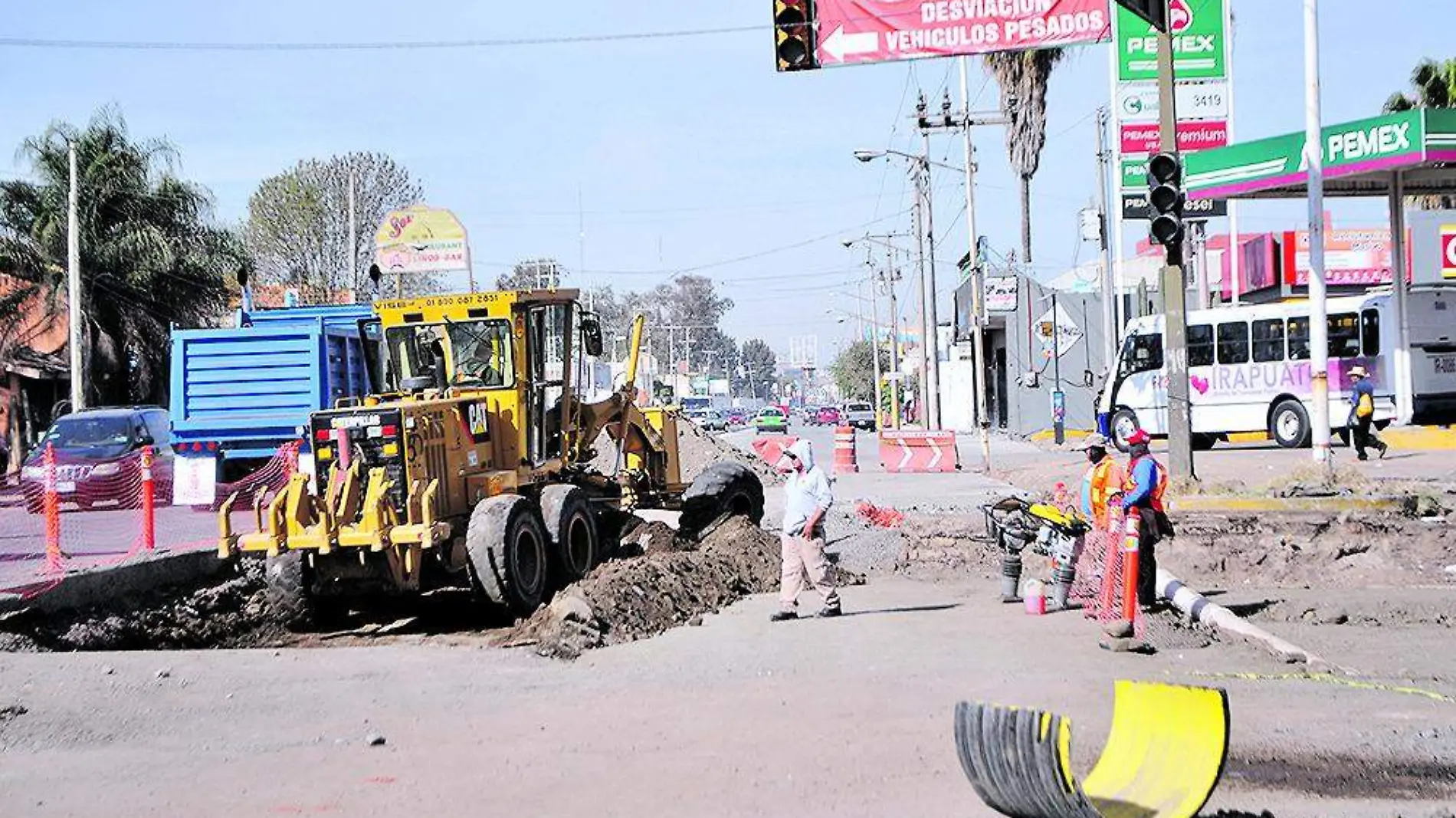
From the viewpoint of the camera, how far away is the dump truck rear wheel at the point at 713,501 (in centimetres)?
1811

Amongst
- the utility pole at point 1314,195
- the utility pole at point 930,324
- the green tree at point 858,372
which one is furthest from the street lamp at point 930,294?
the green tree at point 858,372

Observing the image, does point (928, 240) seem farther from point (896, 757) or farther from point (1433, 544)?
point (896, 757)

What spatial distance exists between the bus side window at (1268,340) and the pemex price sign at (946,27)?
545 inches

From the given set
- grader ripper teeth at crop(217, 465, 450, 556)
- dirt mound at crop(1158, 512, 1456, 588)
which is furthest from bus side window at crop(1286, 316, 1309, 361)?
grader ripper teeth at crop(217, 465, 450, 556)

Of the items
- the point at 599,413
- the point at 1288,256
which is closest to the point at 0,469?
the point at 599,413

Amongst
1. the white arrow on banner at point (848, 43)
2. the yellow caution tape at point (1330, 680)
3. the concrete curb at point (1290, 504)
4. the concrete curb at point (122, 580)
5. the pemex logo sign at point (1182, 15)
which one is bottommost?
the yellow caution tape at point (1330, 680)

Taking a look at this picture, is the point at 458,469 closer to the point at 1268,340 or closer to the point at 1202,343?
the point at 1268,340

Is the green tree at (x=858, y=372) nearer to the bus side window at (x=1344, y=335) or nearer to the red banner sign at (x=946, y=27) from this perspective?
the bus side window at (x=1344, y=335)

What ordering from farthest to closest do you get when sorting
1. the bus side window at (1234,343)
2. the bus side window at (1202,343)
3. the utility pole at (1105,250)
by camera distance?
the utility pole at (1105,250) → the bus side window at (1202,343) → the bus side window at (1234,343)

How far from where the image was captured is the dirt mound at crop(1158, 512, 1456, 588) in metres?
15.0

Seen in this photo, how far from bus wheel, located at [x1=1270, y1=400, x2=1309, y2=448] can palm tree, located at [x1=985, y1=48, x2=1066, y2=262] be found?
16.0m

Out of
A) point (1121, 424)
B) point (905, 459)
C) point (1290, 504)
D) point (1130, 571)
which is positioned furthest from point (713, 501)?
point (1121, 424)

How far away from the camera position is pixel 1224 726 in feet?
19.1

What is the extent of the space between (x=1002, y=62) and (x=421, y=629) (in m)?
35.9
